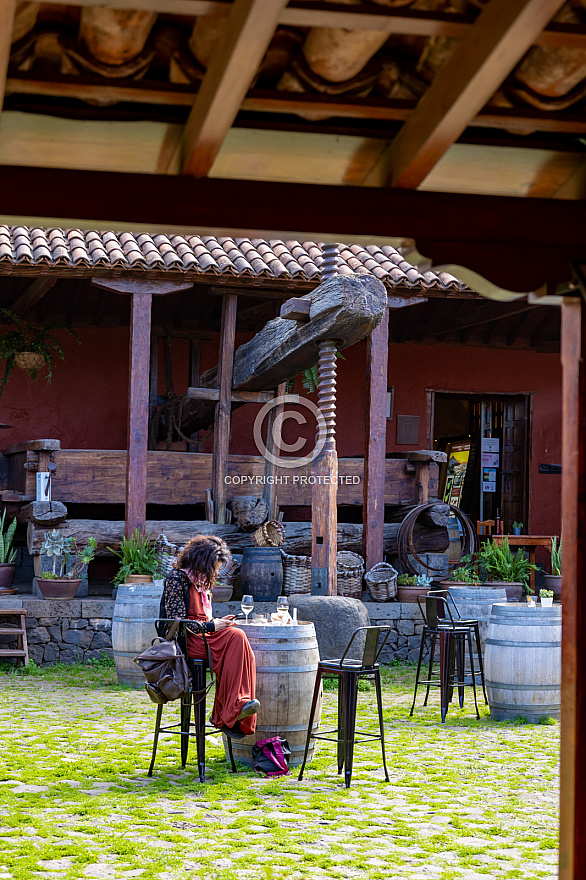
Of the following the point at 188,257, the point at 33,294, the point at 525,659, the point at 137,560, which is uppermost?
the point at 188,257

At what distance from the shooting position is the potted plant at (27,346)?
1044 centimetres

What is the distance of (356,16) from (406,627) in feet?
26.7

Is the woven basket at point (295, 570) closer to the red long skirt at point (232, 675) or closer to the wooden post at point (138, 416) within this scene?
the wooden post at point (138, 416)

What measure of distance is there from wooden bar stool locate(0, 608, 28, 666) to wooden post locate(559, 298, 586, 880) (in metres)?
6.90

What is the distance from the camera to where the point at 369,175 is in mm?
2574

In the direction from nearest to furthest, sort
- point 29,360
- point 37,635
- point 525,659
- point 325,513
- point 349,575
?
point 525,659, point 325,513, point 37,635, point 349,575, point 29,360

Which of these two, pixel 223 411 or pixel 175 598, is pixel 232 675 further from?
pixel 223 411

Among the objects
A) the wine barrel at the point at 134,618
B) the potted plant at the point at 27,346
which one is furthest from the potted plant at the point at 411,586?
the potted plant at the point at 27,346

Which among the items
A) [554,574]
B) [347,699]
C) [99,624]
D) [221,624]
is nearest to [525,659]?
[347,699]

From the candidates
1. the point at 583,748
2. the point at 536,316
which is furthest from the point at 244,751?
the point at 536,316

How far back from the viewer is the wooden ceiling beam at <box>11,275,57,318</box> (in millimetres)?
9508

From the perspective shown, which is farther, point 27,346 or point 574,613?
point 27,346

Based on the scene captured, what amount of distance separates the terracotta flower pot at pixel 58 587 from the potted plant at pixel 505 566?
4.16m

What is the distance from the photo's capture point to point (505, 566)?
32.5 ft
